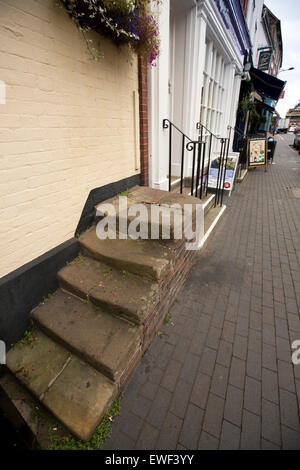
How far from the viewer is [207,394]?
170 cm

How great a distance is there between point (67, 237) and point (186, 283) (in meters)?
1.62

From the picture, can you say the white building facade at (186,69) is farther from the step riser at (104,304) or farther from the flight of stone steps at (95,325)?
the step riser at (104,304)

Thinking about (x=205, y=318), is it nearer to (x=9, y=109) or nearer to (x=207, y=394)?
(x=207, y=394)

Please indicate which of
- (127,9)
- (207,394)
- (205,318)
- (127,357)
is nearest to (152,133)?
(127,9)

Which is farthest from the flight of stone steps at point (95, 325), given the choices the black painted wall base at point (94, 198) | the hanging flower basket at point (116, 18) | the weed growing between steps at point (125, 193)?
the hanging flower basket at point (116, 18)

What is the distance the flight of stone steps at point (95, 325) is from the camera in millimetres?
1541

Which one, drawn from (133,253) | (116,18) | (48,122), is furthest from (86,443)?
(116,18)

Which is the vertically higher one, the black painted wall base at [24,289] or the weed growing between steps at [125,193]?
the weed growing between steps at [125,193]

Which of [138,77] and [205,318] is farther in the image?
[138,77]

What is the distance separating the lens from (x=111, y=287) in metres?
2.05

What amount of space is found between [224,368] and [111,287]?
1222 millimetres

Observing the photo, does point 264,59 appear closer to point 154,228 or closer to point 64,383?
point 154,228

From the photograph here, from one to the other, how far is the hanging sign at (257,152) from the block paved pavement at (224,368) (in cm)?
619

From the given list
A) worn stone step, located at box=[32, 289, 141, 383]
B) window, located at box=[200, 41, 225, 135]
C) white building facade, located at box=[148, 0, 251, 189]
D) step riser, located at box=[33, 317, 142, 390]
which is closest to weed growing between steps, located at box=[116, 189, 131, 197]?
white building facade, located at box=[148, 0, 251, 189]
